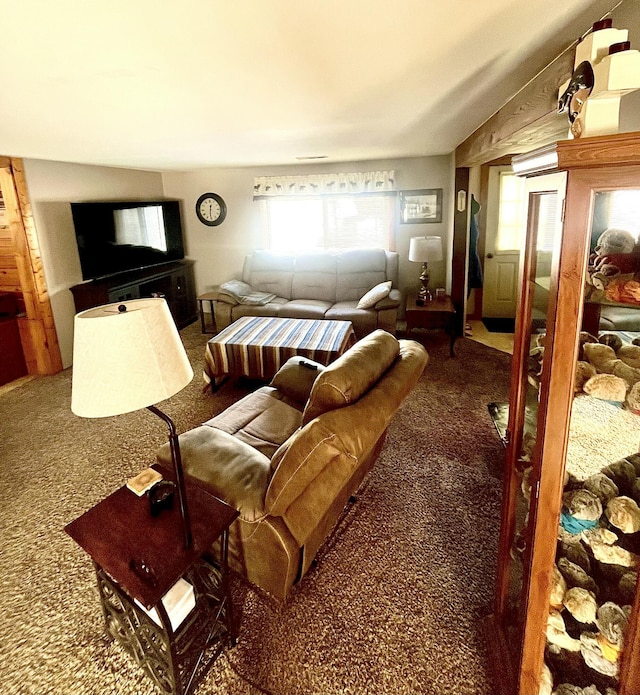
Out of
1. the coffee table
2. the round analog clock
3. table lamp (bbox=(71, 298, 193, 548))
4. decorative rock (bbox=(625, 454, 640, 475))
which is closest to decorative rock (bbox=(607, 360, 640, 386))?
decorative rock (bbox=(625, 454, 640, 475))

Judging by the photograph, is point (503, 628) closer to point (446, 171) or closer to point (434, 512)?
point (434, 512)

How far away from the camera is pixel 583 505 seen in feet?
3.85

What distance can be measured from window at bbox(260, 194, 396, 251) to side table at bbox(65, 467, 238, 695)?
15.9 feet

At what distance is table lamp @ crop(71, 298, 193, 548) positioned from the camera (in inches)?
45.0

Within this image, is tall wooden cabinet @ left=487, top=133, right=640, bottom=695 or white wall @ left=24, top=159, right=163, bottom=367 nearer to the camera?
tall wooden cabinet @ left=487, top=133, right=640, bottom=695

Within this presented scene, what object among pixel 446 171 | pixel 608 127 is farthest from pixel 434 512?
pixel 446 171

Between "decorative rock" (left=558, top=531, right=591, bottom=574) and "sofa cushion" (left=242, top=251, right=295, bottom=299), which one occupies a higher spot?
"sofa cushion" (left=242, top=251, right=295, bottom=299)

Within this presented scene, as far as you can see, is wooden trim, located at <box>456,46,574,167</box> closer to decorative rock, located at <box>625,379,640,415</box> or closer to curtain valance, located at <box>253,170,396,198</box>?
decorative rock, located at <box>625,379,640,415</box>

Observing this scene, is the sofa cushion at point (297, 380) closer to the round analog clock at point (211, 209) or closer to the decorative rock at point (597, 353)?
the decorative rock at point (597, 353)

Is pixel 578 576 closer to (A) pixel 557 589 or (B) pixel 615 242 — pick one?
(A) pixel 557 589

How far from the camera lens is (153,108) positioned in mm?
2328

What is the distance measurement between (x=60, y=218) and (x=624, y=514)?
204 inches

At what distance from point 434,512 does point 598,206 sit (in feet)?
6.17

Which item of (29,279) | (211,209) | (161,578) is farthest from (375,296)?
(161,578)
